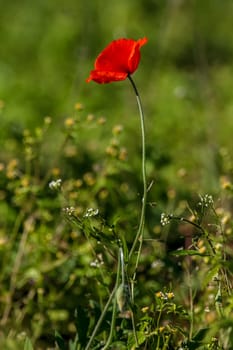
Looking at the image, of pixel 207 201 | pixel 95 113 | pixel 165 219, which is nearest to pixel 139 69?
pixel 95 113

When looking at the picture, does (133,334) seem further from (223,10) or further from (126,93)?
(223,10)

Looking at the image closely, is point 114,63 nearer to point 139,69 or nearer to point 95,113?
point 95,113

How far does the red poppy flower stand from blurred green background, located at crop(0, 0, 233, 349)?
700mm

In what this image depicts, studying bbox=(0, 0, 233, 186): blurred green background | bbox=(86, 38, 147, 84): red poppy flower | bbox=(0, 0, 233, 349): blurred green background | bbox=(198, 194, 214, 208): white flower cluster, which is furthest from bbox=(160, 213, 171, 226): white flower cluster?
bbox=(0, 0, 233, 186): blurred green background

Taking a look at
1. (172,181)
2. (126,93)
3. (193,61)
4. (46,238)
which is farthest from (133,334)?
(193,61)

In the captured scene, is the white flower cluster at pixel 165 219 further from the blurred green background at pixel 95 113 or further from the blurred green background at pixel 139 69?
the blurred green background at pixel 139 69

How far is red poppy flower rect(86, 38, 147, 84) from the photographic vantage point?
66.3 inches

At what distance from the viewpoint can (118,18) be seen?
20.0 feet

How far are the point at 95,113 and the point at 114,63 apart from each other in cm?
314

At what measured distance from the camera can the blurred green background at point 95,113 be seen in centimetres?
253

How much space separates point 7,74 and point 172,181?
88.1 inches

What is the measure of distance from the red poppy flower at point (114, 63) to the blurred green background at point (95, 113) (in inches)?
27.6

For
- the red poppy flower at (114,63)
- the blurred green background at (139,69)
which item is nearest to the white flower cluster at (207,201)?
the red poppy flower at (114,63)

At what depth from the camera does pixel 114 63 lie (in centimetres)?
170
